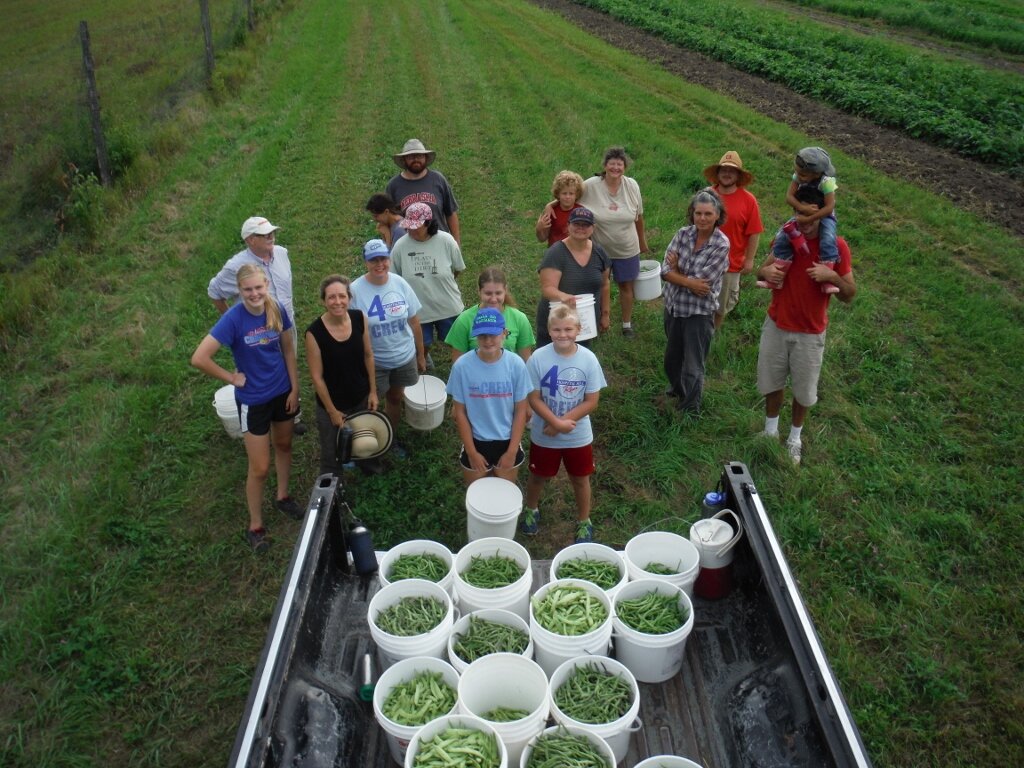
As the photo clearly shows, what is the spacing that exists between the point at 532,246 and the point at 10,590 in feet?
22.9

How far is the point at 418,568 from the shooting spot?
3.83 metres

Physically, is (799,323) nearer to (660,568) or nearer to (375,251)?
(660,568)

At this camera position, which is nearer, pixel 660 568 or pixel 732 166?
pixel 660 568

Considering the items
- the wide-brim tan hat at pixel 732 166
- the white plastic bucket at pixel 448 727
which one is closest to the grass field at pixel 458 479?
the wide-brim tan hat at pixel 732 166

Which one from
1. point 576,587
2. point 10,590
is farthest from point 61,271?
point 576,587

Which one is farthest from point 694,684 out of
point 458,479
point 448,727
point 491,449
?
point 458,479

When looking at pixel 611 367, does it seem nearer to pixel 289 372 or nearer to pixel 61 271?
pixel 289 372

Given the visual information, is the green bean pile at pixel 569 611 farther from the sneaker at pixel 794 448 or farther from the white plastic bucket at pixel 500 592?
the sneaker at pixel 794 448

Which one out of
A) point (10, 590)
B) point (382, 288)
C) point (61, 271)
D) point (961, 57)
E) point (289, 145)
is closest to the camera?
point (10, 590)

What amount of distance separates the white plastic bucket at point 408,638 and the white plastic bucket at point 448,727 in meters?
0.45

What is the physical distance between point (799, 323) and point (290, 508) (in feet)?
13.8

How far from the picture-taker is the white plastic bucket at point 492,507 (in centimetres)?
452

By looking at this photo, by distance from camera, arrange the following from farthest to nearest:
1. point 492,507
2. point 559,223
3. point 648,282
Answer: point 648,282
point 559,223
point 492,507

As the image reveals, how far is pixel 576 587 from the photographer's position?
144 inches
